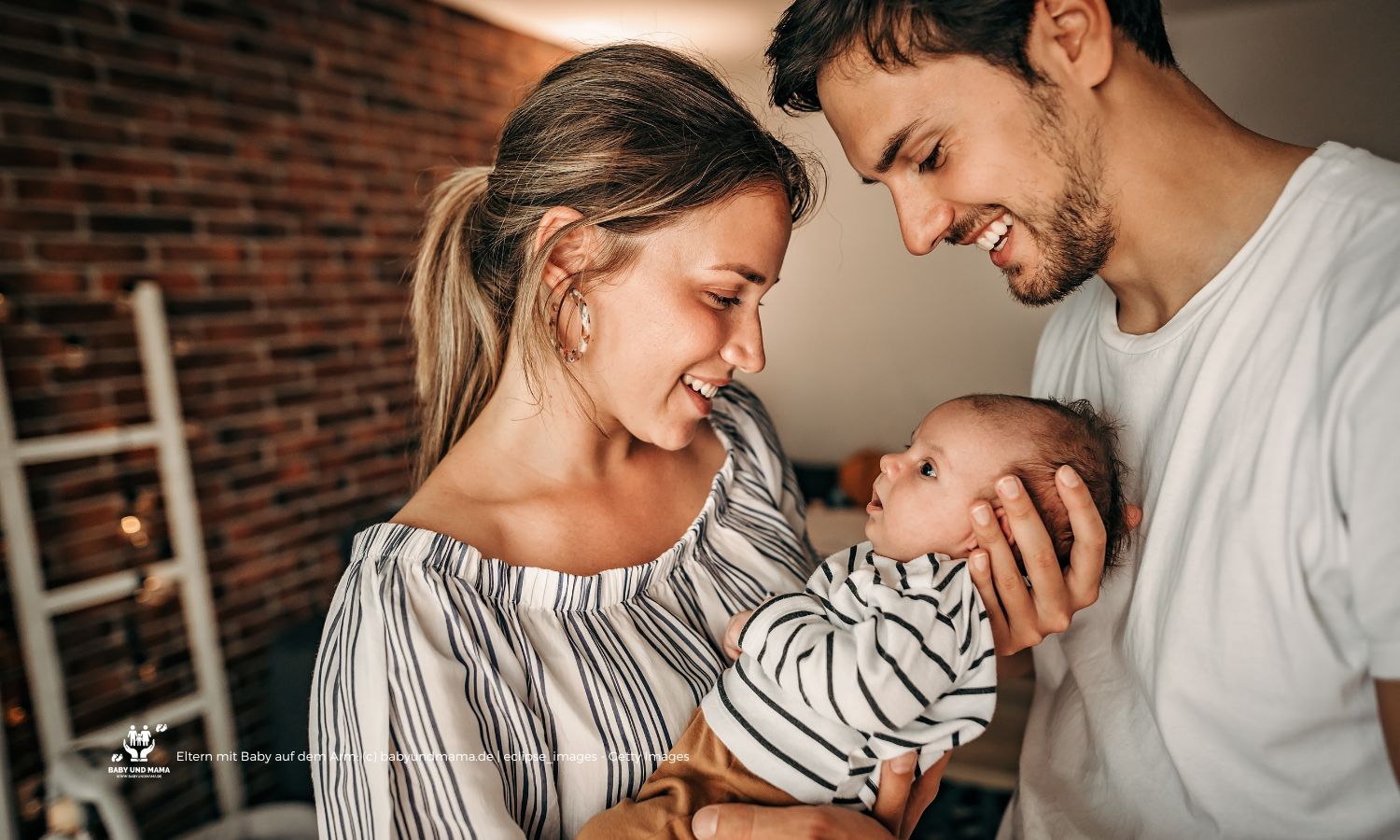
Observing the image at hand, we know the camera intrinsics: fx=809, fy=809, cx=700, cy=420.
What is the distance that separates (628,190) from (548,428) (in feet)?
1.36

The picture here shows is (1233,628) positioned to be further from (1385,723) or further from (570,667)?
(570,667)

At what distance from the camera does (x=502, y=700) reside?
1.07 m

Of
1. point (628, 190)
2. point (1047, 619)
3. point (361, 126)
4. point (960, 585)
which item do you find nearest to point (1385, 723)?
point (1047, 619)

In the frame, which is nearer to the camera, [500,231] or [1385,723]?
[1385,723]

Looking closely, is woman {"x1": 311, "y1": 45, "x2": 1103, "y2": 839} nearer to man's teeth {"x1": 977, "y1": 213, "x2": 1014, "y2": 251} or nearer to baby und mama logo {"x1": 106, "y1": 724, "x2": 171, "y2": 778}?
man's teeth {"x1": 977, "y1": 213, "x2": 1014, "y2": 251}

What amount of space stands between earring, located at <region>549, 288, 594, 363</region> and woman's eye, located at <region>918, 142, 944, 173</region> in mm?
583

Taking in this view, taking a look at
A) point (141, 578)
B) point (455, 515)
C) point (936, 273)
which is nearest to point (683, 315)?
point (455, 515)

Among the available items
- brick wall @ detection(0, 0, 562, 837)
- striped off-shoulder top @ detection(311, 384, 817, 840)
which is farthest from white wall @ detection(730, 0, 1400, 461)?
striped off-shoulder top @ detection(311, 384, 817, 840)

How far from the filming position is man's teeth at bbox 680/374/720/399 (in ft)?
4.47

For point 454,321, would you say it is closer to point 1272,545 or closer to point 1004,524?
point 1004,524

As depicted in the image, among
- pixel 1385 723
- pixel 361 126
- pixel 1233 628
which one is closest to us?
pixel 1385 723

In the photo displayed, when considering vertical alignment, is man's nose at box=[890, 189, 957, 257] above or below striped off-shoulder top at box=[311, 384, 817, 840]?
above

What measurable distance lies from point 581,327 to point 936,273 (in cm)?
420

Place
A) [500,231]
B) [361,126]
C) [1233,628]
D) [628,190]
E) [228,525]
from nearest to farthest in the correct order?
[1233,628] → [628,190] → [500,231] → [228,525] → [361,126]
